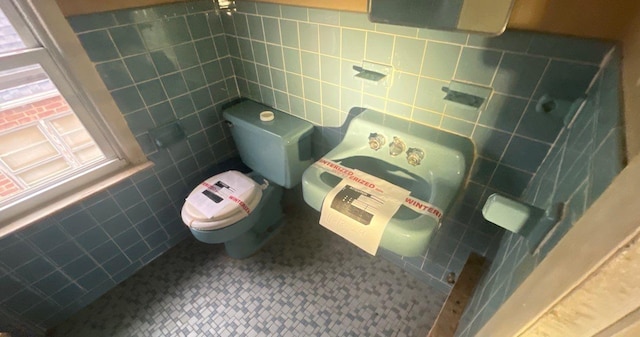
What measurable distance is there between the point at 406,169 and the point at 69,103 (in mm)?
1316

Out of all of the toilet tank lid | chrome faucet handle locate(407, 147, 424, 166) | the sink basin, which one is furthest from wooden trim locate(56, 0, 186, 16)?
chrome faucet handle locate(407, 147, 424, 166)

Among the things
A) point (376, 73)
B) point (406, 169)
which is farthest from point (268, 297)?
point (376, 73)

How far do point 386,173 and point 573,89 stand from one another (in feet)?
1.89

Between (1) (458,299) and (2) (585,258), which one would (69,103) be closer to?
(2) (585,258)

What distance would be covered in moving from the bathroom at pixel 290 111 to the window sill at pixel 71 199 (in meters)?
0.03

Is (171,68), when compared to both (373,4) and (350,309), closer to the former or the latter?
(373,4)

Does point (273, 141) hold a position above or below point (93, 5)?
below

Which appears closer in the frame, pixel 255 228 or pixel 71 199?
pixel 71 199

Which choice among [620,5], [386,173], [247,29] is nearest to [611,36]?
[620,5]

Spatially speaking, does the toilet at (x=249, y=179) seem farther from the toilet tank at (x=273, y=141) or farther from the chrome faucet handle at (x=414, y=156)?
the chrome faucet handle at (x=414, y=156)

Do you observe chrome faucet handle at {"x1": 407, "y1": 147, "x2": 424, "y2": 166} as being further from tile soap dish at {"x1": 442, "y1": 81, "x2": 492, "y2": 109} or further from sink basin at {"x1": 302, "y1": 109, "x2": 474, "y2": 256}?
tile soap dish at {"x1": 442, "y1": 81, "x2": 492, "y2": 109}

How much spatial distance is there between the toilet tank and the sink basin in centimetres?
27

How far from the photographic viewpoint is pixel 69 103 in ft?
3.34

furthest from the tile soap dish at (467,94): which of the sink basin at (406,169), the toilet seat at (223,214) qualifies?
the toilet seat at (223,214)
